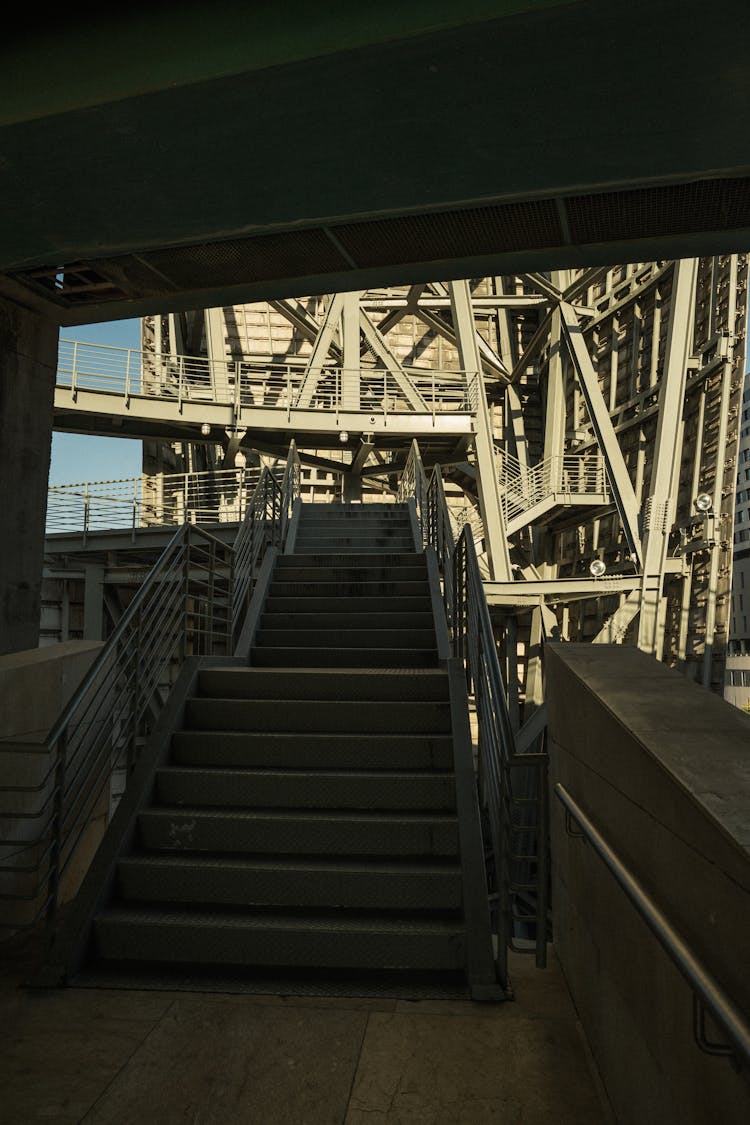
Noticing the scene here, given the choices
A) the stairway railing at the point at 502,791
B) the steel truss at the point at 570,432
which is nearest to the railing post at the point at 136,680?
the stairway railing at the point at 502,791

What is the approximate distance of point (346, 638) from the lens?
7336 mm

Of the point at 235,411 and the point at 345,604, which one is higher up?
the point at 235,411

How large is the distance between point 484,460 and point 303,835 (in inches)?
650

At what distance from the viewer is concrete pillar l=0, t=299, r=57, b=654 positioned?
19.0ft

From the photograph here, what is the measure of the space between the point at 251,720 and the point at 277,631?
6.66ft

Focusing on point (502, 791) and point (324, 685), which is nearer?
point (502, 791)

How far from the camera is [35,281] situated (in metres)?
5.68

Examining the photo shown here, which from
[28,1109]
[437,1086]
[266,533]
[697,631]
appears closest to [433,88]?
[437,1086]

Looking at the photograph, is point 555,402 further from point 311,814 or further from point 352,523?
point 311,814

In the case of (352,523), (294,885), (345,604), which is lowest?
(294,885)

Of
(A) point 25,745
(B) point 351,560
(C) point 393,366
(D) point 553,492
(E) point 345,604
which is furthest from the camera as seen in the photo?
(C) point 393,366

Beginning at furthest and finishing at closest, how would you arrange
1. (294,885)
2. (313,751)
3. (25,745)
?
(313,751) → (294,885) → (25,745)

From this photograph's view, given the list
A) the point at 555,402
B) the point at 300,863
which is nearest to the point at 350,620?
the point at 300,863

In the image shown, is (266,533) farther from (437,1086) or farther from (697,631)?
(697,631)
